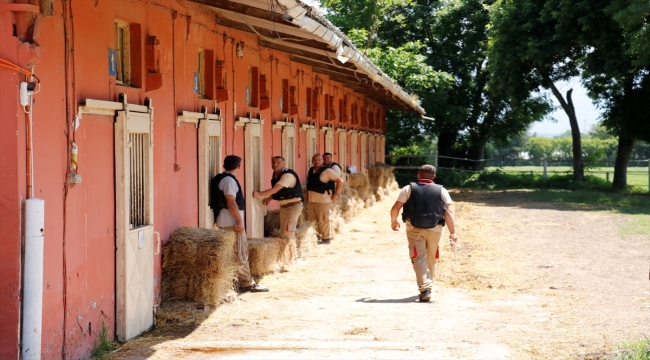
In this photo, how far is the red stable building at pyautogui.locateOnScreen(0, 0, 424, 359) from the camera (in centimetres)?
602

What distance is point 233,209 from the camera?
34.0ft

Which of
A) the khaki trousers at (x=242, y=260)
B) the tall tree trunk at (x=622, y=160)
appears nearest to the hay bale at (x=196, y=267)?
the khaki trousers at (x=242, y=260)

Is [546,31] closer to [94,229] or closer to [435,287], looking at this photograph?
[435,287]

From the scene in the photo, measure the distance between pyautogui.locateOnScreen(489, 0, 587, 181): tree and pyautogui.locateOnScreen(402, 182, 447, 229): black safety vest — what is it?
22.4 meters

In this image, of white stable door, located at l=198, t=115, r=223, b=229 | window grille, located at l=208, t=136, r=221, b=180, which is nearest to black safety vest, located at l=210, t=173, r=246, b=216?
white stable door, located at l=198, t=115, r=223, b=229

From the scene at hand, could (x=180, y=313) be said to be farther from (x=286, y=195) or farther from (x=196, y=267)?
(x=286, y=195)

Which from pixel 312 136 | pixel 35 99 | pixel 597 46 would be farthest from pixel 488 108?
pixel 35 99

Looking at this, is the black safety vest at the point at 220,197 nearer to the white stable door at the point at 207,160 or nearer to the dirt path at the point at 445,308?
the white stable door at the point at 207,160

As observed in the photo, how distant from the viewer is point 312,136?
20.5 metres

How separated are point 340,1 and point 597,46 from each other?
44.1 feet

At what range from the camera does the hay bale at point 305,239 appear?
1471 cm

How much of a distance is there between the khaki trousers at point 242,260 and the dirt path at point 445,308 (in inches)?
12.0

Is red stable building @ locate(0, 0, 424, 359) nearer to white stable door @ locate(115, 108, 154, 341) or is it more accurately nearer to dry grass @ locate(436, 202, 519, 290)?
white stable door @ locate(115, 108, 154, 341)

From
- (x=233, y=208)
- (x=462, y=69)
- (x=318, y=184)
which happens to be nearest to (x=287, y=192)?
(x=318, y=184)
